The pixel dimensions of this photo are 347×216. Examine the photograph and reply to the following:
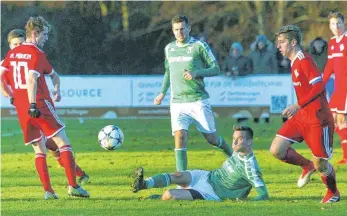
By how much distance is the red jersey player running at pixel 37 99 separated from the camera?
36.2ft

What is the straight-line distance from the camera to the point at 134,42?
104 feet

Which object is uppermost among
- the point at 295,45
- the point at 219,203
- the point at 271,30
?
the point at 271,30

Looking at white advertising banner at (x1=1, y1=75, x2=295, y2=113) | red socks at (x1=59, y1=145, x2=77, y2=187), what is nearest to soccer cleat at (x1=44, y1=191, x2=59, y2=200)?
red socks at (x1=59, y1=145, x2=77, y2=187)

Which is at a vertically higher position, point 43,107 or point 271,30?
point 271,30

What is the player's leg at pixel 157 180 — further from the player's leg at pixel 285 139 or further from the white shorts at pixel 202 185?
the player's leg at pixel 285 139

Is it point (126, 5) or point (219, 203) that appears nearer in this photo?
point (219, 203)

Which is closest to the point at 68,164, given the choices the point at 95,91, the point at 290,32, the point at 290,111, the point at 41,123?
the point at 41,123

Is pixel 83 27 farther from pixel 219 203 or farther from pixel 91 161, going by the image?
pixel 219 203

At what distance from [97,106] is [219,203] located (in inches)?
630

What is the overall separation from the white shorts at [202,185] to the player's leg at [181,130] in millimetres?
1189

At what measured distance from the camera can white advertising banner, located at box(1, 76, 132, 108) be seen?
26.2m

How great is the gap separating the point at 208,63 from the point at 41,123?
7.27ft

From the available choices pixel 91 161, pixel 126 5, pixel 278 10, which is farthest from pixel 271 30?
pixel 91 161

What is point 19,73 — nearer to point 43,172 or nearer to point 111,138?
point 43,172
